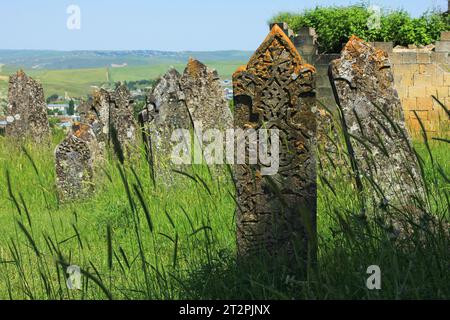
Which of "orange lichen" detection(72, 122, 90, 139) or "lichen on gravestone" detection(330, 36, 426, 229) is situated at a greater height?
"lichen on gravestone" detection(330, 36, 426, 229)

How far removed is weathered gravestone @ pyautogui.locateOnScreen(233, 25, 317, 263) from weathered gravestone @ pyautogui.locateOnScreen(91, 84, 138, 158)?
19.9 feet

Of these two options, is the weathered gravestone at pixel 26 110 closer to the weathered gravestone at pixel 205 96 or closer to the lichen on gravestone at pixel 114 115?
the lichen on gravestone at pixel 114 115

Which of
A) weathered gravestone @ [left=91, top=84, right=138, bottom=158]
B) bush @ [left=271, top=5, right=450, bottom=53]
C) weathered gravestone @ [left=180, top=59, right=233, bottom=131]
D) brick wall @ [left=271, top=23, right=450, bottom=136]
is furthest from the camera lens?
bush @ [left=271, top=5, right=450, bottom=53]

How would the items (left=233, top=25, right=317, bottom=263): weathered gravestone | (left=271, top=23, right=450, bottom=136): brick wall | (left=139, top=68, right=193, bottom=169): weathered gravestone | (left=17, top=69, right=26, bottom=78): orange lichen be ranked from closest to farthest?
(left=233, top=25, right=317, bottom=263): weathered gravestone, (left=139, top=68, right=193, bottom=169): weathered gravestone, (left=17, top=69, right=26, bottom=78): orange lichen, (left=271, top=23, right=450, bottom=136): brick wall

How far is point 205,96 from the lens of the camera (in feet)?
32.5

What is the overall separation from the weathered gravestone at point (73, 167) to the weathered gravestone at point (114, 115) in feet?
5.28

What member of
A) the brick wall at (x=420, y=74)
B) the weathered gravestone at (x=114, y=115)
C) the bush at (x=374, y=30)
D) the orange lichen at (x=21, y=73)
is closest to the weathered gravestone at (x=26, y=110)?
the orange lichen at (x=21, y=73)

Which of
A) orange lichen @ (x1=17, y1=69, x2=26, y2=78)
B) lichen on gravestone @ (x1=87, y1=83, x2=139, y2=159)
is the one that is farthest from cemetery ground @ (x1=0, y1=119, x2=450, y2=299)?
orange lichen @ (x1=17, y1=69, x2=26, y2=78)

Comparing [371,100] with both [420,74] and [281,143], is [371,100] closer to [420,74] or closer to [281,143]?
[281,143]

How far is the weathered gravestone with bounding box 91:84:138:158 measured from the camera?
11344 millimetres

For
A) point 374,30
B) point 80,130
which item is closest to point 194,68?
point 80,130

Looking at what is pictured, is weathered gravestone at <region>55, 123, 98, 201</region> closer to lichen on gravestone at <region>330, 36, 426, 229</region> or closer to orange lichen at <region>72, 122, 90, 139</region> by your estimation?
orange lichen at <region>72, 122, 90, 139</region>
